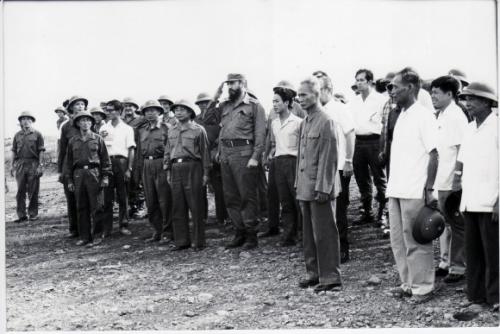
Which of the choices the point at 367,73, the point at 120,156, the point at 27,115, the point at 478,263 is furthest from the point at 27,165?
the point at 478,263

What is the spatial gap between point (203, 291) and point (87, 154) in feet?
10.4

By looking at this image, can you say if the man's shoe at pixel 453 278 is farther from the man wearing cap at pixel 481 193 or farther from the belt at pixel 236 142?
the belt at pixel 236 142

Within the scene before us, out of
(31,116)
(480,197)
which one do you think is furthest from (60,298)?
(31,116)

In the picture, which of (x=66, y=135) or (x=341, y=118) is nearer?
(x=341, y=118)

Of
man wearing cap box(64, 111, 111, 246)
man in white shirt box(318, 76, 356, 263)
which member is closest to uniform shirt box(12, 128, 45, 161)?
man wearing cap box(64, 111, 111, 246)

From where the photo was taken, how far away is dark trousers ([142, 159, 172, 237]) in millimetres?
7812

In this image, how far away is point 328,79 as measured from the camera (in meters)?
6.14

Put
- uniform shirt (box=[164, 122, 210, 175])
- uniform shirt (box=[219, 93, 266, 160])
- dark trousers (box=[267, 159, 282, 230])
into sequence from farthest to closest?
dark trousers (box=[267, 159, 282, 230])
uniform shirt (box=[164, 122, 210, 175])
uniform shirt (box=[219, 93, 266, 160])

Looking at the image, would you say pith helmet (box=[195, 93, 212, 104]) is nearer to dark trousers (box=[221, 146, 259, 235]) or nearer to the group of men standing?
the group of men standing

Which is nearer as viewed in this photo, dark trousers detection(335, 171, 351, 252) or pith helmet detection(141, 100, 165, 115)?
dark trousers detection(335, 171, 351, 252)

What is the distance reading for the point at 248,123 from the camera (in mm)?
7000

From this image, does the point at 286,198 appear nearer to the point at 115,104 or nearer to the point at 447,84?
the point at 447,84

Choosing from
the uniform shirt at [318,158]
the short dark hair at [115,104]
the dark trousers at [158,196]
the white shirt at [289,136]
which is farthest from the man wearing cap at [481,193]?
the short dark hair at [115,104]

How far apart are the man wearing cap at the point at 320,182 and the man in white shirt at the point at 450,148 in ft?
3.23
